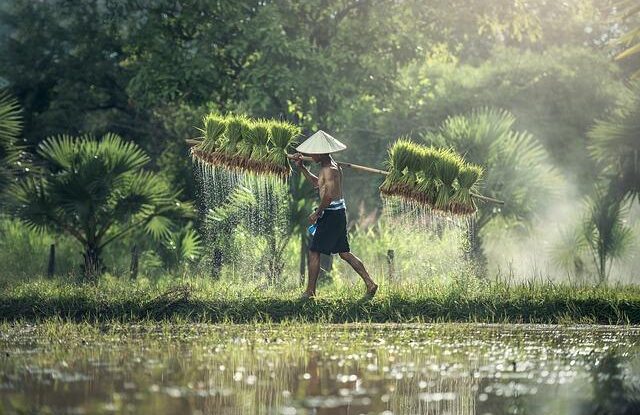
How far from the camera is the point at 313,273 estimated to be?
16.1 metres

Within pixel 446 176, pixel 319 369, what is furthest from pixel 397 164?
pixel 319 369

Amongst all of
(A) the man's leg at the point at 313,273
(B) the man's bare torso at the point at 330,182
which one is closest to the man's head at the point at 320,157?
(B) the man's bare torso at the point at 330,182

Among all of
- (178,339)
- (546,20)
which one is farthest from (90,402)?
(546,20)

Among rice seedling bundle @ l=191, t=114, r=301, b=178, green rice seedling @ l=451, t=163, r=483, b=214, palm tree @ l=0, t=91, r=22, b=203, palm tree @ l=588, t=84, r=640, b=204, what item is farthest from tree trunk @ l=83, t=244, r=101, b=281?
palm tree @ l=588, t=84, r=640, b=204

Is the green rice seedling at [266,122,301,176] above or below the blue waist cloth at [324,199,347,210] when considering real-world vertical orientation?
above

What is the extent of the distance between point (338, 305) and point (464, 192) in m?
2.40

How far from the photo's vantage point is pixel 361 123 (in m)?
36.0

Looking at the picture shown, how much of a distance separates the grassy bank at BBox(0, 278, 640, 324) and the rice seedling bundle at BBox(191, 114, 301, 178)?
152cm

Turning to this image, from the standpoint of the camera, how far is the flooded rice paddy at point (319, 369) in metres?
9.15

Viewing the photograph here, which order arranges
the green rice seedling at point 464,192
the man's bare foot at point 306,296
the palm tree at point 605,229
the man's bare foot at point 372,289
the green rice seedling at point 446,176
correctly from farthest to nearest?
the palm tree at point 605,229 < the green rice seedling at point 464,192 < the green rice seedling at point 446,176 < the man's bare foot at point 372,289 < the man's bare foot at point 306,296

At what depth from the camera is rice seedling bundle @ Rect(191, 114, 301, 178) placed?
16688 mm

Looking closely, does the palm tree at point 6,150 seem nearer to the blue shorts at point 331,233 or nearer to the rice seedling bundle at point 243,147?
the rice seedling bundle at point 243,147

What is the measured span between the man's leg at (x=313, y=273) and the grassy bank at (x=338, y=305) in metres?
0.16

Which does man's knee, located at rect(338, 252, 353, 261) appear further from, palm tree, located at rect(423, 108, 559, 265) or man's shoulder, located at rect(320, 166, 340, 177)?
palm tree, located at rect(423, 108, 559, 265)
